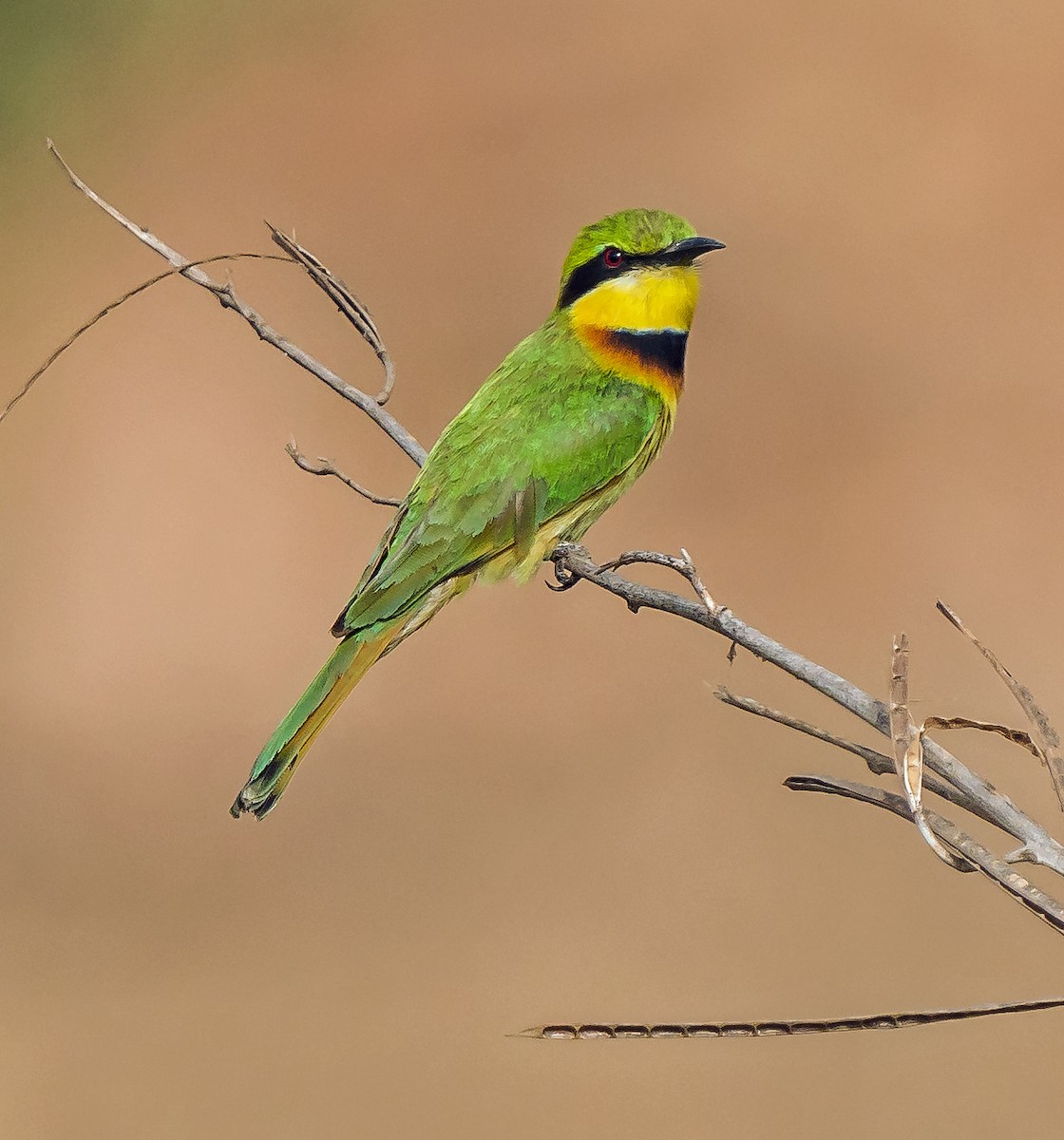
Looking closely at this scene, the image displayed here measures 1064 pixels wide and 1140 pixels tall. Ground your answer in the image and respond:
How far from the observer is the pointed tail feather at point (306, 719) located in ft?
5.72

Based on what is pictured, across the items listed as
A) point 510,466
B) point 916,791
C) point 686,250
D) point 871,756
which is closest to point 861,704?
point 871,756

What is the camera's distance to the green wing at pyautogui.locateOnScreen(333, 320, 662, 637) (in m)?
1.95

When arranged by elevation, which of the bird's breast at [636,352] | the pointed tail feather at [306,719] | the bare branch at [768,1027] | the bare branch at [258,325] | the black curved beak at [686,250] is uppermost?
the black curved beak at [686,250]

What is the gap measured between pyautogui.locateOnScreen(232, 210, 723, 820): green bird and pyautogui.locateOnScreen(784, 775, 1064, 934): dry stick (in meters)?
1.10

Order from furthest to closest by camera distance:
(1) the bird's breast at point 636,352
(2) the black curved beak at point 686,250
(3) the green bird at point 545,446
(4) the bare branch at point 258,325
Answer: (1) the bird's breast at point 636,352 < (2) the black curved beak at point 686,250 < (3) the green bird at point 545,446 < (4) the bare branch at point 258,325

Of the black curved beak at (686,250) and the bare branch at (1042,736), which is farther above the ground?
the black curved beak at (686,250)

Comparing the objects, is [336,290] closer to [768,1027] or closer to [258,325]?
[258,325]

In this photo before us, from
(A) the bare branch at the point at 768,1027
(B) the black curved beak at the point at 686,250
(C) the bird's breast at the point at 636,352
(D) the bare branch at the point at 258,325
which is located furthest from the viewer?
(C) the bird's breast at the point at 636,352

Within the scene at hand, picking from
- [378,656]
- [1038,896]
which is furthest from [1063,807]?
[378,656]

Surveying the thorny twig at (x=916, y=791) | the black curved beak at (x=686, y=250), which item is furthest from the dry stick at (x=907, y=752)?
the black curved beak at (x=686, y=250)

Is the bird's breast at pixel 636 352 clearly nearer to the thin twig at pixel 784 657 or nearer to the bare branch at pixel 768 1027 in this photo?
the thin twig at pixel 784 657

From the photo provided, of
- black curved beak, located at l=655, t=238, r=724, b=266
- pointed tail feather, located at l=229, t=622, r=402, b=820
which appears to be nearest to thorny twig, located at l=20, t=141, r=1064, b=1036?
pointed tail feather, located at l=229, t=622, r=402, b=820

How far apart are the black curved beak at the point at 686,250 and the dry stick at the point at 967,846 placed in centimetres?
141

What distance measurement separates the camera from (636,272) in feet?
7.19
